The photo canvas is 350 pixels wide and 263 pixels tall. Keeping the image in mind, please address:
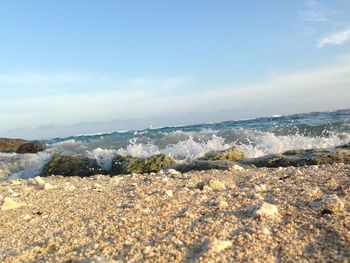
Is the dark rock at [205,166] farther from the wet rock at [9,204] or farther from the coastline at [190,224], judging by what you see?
the wet rock at [9,204]

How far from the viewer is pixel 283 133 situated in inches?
771

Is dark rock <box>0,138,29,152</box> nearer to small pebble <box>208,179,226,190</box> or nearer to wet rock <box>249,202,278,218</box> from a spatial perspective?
small pebble <box>208,179,226,190</box>

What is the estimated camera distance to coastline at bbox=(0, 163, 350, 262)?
281 cm

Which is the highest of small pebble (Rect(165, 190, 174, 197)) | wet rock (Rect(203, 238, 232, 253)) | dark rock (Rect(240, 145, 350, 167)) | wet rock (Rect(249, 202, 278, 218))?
small pebble (Rect(165, 190, 174, 197))

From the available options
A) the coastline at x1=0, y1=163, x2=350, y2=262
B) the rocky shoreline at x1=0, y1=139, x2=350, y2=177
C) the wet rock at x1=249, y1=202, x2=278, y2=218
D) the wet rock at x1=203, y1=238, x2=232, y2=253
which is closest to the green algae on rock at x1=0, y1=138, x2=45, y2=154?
the rocky shoreline at x1=0, y1=139, x2=350, y2=177

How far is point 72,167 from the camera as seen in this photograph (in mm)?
10570

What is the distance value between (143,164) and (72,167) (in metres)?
2.06

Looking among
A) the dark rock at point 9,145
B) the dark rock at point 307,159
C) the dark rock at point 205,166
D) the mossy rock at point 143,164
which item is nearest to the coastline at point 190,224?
the dark rock at point 205,166

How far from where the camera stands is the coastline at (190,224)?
111 inches

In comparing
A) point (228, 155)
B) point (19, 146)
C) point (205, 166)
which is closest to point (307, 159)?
point (205, 166)

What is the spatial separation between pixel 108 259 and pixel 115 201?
160 cm

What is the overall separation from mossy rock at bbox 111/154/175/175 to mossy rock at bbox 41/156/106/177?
0.70 m

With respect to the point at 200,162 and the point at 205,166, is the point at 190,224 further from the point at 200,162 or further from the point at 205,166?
the point at 200,162

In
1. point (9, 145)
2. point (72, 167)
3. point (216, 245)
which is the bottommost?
point (72, 167)
